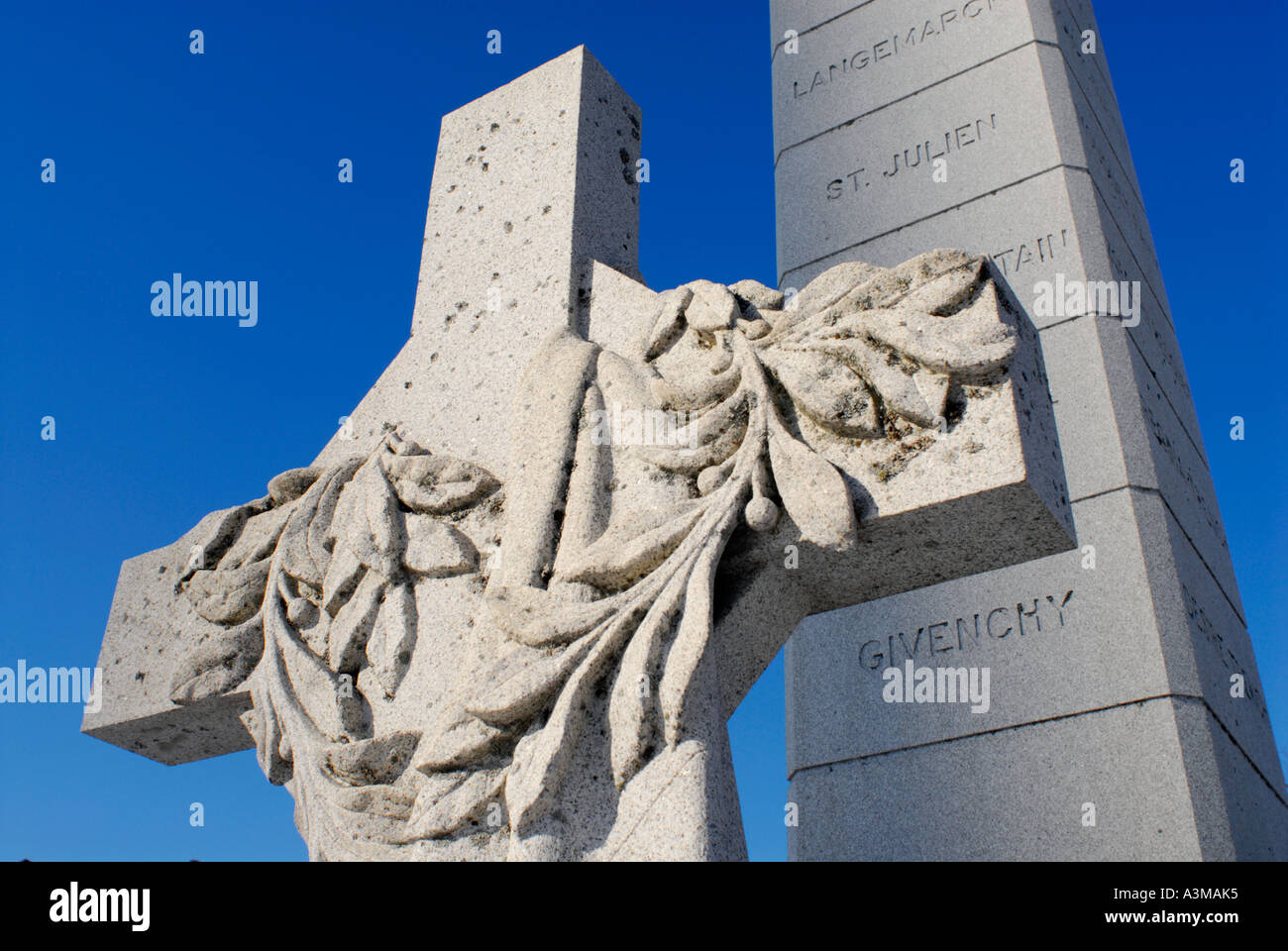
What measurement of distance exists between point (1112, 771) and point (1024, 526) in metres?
1.33

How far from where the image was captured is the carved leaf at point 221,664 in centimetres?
265

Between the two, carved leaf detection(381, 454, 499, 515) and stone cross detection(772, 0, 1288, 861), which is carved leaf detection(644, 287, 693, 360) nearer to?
carved leaf detection(381, 454, 499, 515)

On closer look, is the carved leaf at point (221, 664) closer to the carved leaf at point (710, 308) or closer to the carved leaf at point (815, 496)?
the carved leaf at point (710, 308)

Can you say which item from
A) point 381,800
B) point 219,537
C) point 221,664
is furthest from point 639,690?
point 219,537

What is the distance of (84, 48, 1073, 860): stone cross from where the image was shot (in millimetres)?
1855

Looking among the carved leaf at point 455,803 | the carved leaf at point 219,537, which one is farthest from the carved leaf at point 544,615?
the carved leaf at point 219,537

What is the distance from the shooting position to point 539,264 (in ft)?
9.08

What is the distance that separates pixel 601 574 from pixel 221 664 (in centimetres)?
125

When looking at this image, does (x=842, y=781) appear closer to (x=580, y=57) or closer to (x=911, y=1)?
(x=580, y=57)

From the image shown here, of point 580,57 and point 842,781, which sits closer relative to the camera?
point 580,57

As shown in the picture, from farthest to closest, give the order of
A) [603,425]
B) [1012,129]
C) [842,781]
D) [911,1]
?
[911,1], [1012,129], [842,781], [603,425]

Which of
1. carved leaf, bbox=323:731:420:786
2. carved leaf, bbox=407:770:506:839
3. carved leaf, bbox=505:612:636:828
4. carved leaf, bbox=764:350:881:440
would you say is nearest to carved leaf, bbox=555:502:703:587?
carved leaf, bbox=505:612:636:828
